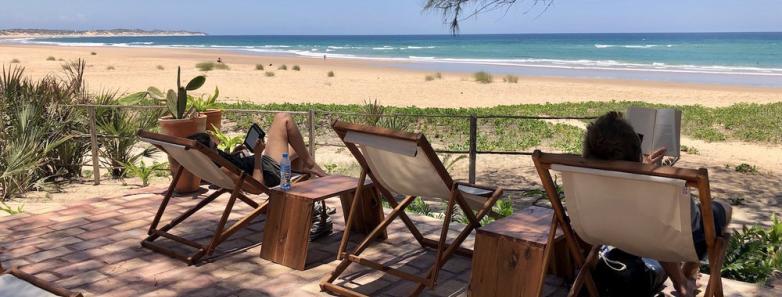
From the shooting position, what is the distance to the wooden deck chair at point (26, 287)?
7.78 ft

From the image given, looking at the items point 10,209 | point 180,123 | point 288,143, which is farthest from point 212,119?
point 288,143

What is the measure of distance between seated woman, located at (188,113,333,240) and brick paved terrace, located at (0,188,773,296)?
177 mm

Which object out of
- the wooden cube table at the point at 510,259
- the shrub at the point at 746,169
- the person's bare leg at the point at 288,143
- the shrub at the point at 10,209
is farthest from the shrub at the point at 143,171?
the shrub at the point at 746,169

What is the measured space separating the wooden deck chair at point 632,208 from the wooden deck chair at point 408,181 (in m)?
0.61

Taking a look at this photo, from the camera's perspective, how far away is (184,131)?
575cm

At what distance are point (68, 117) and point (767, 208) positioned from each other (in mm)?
6421

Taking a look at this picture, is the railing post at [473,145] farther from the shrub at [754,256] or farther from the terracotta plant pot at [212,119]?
the terracotta plant pot at [212,119]

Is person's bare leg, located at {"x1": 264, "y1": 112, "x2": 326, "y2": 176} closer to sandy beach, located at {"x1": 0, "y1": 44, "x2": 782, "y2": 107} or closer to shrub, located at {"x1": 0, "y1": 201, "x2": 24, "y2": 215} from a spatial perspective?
shrub, located at {"x1": 0, "y1": 201, "x2": 24, "y2": 215}

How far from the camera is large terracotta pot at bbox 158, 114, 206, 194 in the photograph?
17.9 feet

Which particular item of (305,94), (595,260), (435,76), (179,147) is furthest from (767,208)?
(435,76)

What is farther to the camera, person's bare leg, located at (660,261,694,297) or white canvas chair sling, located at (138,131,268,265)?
white canvas chair sling, located at (138,131,268,265)

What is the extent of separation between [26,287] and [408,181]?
1.77 metres

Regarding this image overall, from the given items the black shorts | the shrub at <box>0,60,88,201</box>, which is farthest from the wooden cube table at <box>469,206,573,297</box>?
the shrub at <box>0,60,88,201</box>

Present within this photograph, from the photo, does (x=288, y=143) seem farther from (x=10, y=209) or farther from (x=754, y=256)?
(x=754, y=256)
